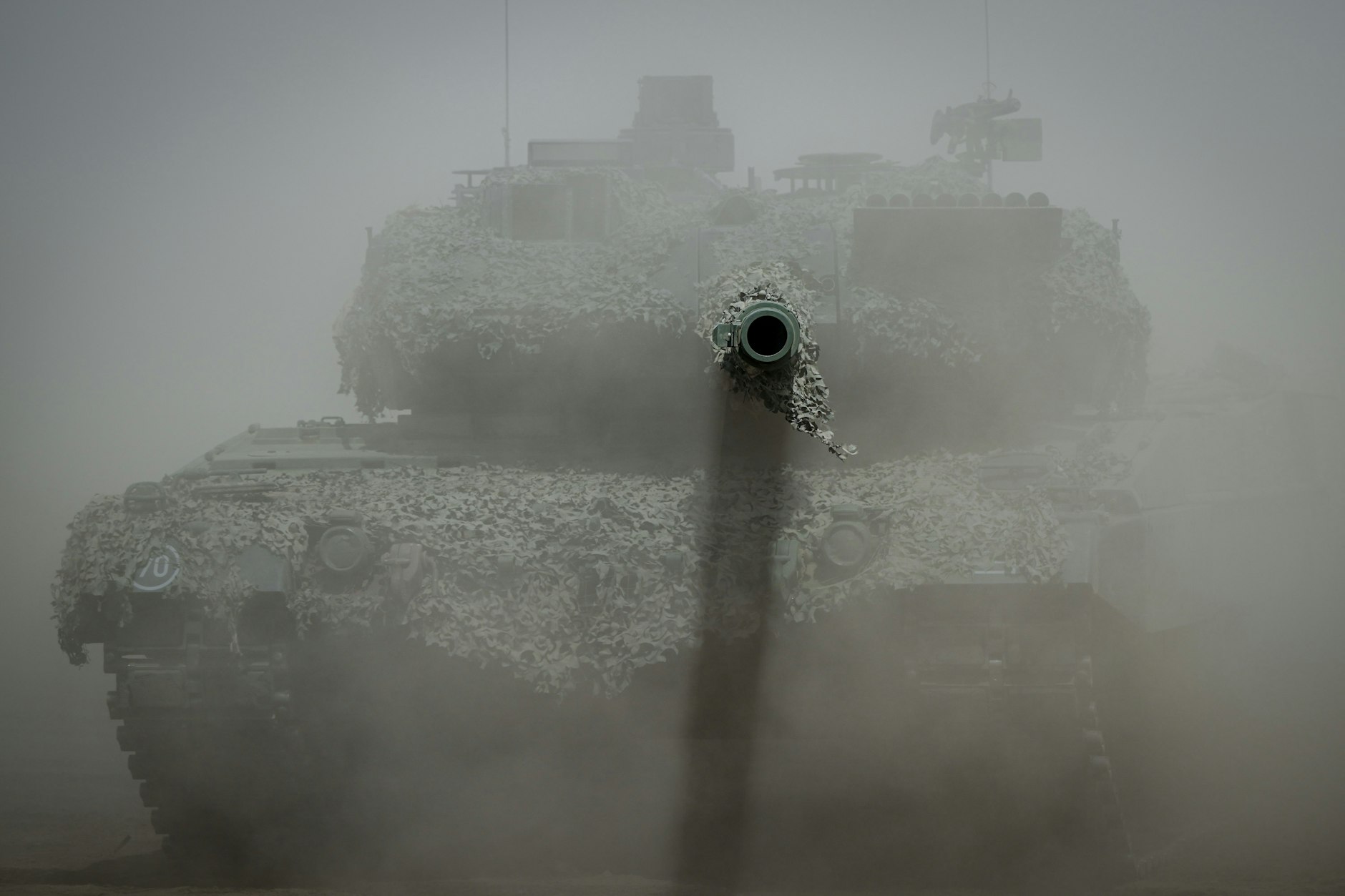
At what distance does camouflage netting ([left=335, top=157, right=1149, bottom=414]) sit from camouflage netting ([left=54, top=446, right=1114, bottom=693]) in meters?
0.95

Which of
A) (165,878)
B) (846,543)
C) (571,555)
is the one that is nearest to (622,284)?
(571,555)

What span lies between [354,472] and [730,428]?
5.98ft

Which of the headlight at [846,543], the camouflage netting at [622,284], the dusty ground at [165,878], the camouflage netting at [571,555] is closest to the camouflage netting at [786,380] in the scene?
the headlight at [846,543]

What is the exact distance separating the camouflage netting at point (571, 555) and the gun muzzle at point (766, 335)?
0.94 m

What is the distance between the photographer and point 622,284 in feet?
23.3

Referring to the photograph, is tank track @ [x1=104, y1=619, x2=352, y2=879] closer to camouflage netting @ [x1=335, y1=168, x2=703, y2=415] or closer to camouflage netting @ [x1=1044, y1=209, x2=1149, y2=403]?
camouflage netting @ [x1=335, y1=168, x2=703, y2=415]

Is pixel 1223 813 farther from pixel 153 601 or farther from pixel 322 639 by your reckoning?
pixel 153 601

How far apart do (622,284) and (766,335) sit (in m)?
1.80

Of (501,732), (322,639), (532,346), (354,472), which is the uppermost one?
(532,346)

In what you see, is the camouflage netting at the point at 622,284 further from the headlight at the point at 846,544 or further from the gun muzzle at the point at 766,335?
the gun muzzle at the point at 766,335

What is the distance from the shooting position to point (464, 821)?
276 inches

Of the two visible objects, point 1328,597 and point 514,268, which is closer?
point 514,268

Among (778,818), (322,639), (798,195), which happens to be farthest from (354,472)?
(798,195)

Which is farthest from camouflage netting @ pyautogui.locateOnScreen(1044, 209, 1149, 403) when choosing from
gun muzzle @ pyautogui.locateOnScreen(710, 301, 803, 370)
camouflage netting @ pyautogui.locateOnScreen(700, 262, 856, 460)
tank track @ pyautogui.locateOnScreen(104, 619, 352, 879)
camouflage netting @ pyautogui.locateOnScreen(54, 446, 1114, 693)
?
tank track @ pyautogui.locateOnScreen(104, 619, 352, 879)
